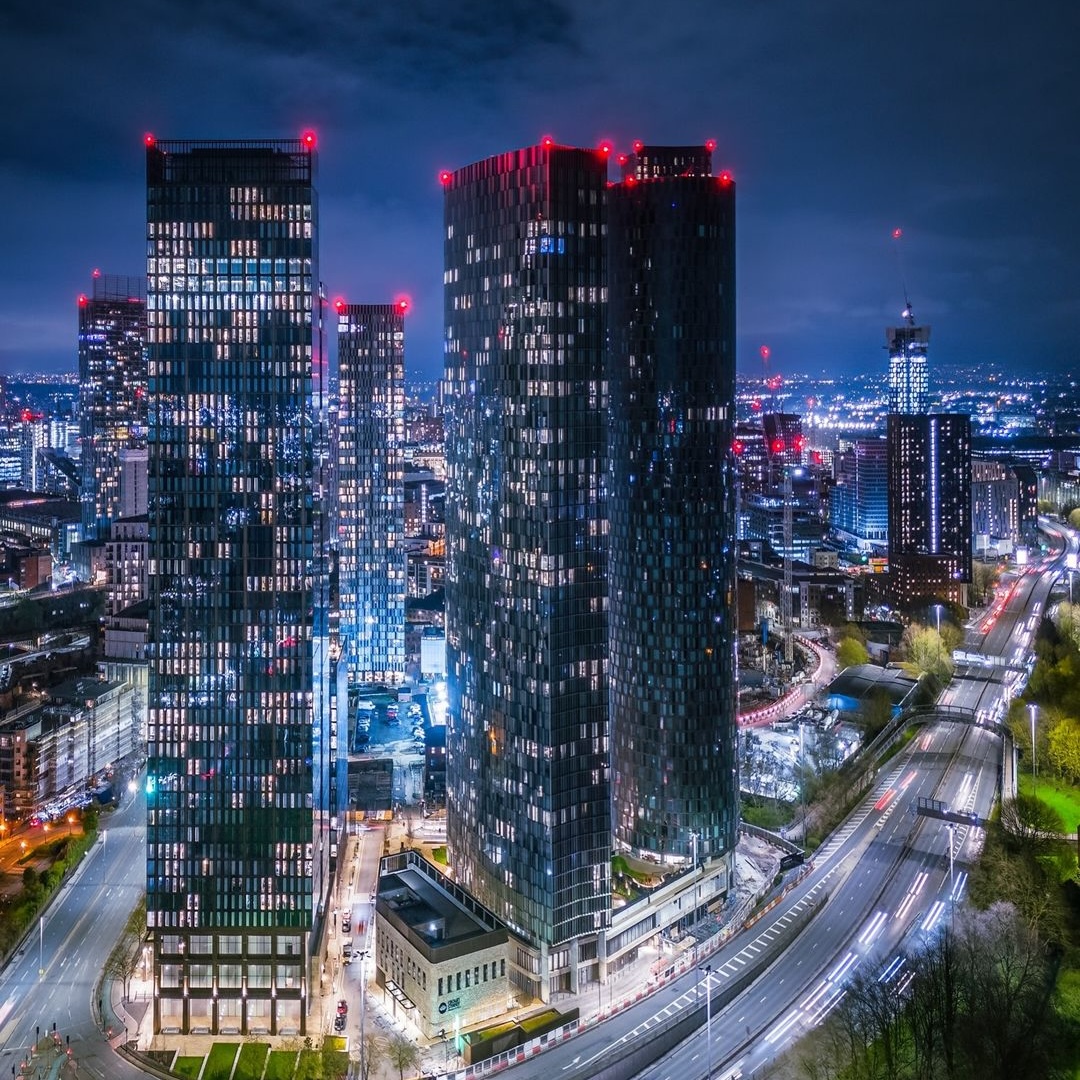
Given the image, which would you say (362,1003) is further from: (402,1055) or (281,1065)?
(402,1055)

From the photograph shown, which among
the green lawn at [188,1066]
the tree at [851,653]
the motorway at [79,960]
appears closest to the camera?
the green lawn at [188,1066]

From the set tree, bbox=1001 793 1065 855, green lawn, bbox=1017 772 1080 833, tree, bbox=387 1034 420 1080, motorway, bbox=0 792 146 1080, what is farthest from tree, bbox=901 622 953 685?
motorway, bbox=0 792 146 1080

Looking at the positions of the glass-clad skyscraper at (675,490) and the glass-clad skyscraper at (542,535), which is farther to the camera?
the glass-clad skyscraper at (675,490)

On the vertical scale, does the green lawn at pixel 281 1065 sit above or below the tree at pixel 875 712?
below

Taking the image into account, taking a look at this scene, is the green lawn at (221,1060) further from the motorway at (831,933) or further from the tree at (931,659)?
the tree at (931,659)

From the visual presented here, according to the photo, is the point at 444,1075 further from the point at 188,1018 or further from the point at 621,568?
the point at 621,568

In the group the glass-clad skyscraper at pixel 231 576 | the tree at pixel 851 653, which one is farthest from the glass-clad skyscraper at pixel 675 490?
the tree at pixel 851 653

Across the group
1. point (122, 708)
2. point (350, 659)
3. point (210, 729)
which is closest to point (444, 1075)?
point (210, 729)

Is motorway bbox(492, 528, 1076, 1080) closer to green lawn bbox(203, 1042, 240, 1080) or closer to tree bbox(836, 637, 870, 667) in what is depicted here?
green lawn bbox(203, 1042, 240, 1080)
